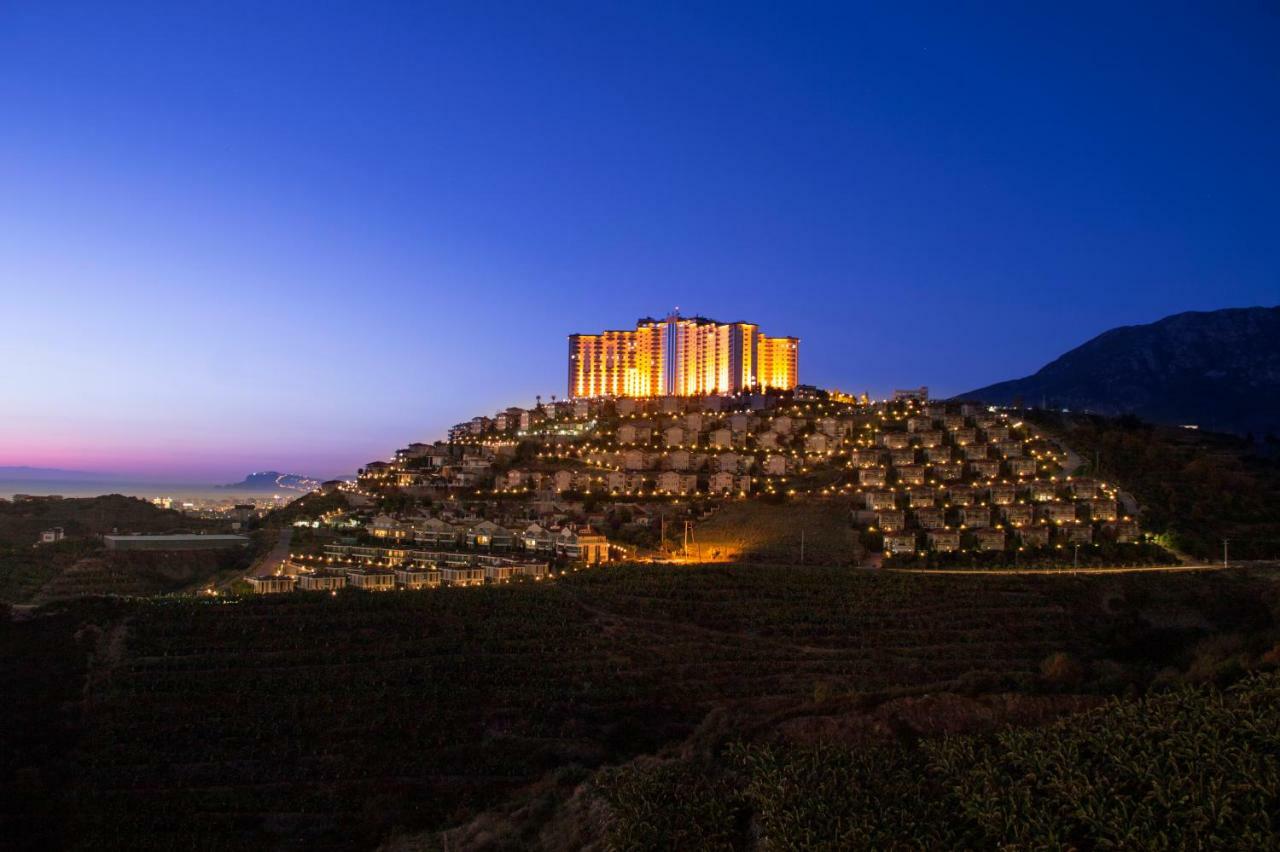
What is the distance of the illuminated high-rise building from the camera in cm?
7225

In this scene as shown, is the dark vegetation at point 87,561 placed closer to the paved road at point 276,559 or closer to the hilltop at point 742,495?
the paved road at point 276,559

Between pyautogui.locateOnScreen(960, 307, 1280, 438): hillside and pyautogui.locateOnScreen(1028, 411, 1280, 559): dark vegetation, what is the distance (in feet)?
128

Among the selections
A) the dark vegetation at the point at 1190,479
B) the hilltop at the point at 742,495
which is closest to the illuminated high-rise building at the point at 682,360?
the hilltop at the point at 742,495

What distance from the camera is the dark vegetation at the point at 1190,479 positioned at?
118 ft

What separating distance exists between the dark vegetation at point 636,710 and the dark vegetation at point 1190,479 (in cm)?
566

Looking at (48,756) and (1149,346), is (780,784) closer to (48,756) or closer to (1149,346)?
(48,756)

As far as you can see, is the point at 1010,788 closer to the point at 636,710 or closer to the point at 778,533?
the point at 636,710

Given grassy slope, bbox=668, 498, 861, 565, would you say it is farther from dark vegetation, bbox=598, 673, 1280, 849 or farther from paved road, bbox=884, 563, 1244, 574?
dark vegetation, bbox=598, 673, 1280, 849

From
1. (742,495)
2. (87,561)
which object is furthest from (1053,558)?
(87,561)

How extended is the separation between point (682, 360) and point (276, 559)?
41861 millimetres

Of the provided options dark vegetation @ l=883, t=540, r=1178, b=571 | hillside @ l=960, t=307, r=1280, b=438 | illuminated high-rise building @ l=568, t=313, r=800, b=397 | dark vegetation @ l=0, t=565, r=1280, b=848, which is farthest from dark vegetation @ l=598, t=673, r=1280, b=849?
hillside @ l=960, t=307, r=1280, b=438

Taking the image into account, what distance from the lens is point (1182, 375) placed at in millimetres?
101250

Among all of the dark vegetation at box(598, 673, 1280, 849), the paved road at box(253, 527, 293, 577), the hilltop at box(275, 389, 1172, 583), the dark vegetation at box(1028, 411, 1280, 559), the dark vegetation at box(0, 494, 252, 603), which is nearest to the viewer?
the dark vegetation at box(598, 673, 1280, 849)

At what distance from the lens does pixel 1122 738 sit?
14102mm
